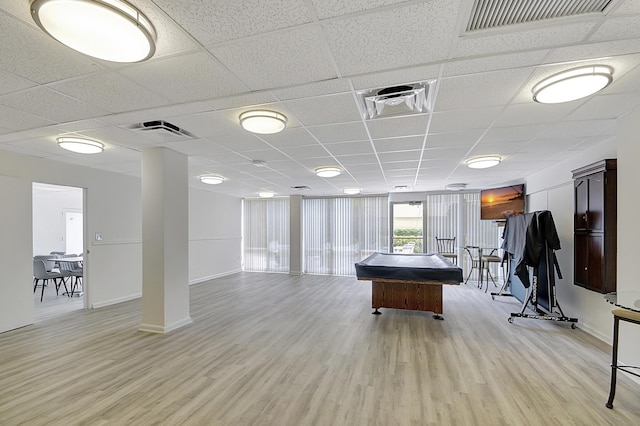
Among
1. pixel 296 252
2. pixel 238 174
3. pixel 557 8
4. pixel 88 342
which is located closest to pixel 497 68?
pixel 557 8

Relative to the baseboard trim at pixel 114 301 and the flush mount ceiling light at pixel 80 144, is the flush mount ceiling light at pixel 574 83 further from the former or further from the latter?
the baseboard trim at pixel 114 301

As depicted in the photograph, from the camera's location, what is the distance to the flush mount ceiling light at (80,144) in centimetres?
339

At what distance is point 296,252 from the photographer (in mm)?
8969

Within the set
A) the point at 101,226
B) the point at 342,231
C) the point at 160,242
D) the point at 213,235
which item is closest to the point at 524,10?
the point at 160,242

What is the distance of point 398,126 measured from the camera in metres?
3.05

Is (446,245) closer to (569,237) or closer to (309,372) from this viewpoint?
(569,237)

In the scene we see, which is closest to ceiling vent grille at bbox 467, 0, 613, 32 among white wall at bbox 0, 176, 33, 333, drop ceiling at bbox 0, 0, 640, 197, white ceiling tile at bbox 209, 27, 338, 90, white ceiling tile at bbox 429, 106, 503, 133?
drop ceiling at bbox 0, 0, 640, 197

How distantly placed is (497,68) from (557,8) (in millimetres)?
524

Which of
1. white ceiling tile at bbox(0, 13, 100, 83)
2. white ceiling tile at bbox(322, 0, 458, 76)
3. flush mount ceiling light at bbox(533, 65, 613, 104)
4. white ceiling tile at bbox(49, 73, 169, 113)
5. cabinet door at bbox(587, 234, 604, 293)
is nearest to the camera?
white ceiling tile at bbox(322, 0, 458, 76)

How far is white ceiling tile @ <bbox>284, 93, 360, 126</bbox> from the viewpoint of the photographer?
2416 mm

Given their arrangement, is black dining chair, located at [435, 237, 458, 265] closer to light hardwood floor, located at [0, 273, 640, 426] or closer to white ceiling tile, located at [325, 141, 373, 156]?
light hardwood floor, located at [0, 273, 640, 426]

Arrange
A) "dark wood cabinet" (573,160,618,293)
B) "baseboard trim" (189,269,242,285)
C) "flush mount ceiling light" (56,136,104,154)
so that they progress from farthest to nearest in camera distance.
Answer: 1. "baseboard trim" (189,269,242,285)
2. "flush mount ceiling light" (56,136,104,154)
3. "dark wood cabinet" (573,160,618,293)

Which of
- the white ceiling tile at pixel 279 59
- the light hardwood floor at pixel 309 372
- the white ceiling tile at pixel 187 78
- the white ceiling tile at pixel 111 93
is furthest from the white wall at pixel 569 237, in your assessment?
the white ceiling tile at pixel 111 93

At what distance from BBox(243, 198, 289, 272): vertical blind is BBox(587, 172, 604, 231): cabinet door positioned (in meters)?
7.39
